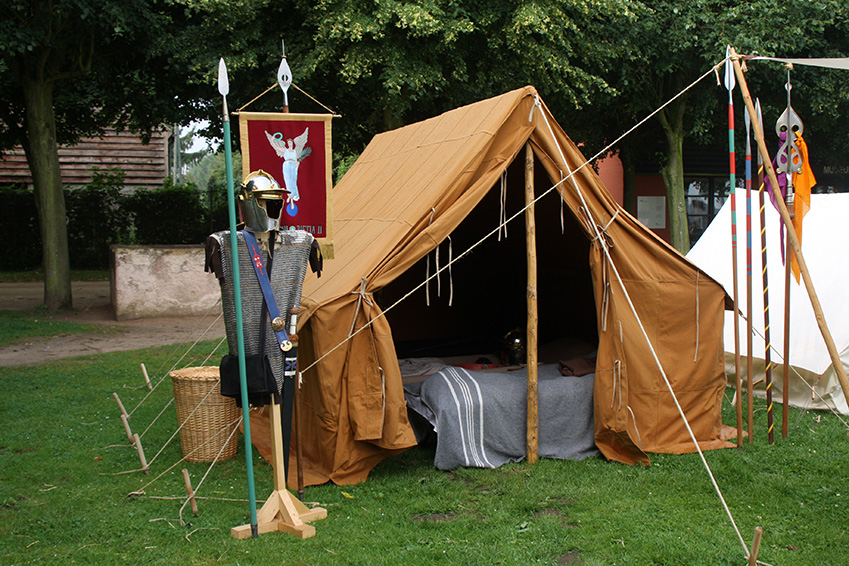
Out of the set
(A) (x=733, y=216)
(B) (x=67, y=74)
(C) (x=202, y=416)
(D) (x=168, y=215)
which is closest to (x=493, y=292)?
(A) (x=733, y=216)

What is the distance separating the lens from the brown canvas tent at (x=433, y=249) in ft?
14.1

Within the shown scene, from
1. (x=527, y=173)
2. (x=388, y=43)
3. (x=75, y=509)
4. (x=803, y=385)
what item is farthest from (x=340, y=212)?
(x=388, y=43)

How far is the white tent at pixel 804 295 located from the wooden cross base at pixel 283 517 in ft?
11.6

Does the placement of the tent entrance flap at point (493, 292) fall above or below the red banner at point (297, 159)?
below

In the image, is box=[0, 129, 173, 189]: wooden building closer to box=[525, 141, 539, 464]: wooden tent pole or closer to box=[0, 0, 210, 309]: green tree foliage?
box=[0, 0, 210, 309]: green tree foliage

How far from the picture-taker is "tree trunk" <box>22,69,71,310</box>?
10375 mm

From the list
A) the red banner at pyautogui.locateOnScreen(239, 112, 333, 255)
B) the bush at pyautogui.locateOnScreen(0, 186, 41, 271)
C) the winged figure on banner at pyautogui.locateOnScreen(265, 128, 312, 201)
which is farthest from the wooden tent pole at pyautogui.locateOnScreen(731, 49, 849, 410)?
the bush at pyautogui.locateOnScreen(0, 186, 41, 271)

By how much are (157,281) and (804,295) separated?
7946mm

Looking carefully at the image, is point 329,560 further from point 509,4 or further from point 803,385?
point 509,4

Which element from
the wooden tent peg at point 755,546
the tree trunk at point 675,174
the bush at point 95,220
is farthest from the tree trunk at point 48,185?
the wooden tent peg at point 755,546

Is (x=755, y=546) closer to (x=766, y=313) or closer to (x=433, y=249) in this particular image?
(x=766, y=313)

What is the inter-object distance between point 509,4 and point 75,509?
853 cm

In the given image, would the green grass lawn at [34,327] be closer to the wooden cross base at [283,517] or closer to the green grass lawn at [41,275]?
the green grass lawn at [41,275]

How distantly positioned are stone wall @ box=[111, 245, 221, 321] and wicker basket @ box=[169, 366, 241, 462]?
5.67 meters
